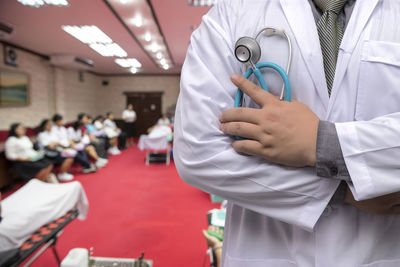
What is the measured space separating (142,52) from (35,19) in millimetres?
3201

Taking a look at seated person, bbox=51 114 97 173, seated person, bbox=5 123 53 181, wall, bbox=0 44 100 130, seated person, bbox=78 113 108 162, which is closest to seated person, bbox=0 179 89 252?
seated person, bbox=5 123 53 181

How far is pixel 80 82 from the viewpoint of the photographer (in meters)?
10.7

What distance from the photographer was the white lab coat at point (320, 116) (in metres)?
0.46

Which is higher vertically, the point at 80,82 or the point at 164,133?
the point at 80,82

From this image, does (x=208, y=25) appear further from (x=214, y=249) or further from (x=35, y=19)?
(x=35, y=19)

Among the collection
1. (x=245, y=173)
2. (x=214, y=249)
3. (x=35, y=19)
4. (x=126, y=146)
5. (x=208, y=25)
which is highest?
(x=35, y=19)

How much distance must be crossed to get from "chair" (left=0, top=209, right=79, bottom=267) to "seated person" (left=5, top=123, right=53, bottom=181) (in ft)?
8.84

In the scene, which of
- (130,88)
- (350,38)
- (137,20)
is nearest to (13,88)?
(137,20)

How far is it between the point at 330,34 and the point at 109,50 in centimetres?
A: 754

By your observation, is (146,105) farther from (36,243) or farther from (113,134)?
(36,243)

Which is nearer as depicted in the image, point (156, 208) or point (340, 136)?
point (340, 136)

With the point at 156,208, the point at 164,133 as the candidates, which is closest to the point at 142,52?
the point at 164,133

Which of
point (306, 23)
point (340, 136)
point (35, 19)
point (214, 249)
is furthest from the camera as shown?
point (35, 19)

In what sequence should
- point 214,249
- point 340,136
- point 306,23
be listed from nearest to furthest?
1. point 340,136
2. point 306,23
3. point 214,249
